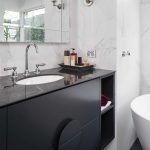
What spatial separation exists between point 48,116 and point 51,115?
0.03 meters

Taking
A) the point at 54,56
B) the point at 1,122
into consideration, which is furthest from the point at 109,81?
the point at 1,122

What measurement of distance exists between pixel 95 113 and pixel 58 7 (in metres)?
1.15

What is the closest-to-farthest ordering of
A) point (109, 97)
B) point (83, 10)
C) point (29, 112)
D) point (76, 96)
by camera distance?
point (29, 112) < point (76, 96) < point (109, 97) < point (83, 10)

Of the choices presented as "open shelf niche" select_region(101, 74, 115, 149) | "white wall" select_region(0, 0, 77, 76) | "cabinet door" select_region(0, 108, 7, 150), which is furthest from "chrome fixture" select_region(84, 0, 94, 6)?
"cabinet door" select_region(0, 108, 7, 150)

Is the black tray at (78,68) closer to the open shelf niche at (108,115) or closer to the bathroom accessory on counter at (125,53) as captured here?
the open shelf niche at (108,115)

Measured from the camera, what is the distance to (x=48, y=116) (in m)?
1.01

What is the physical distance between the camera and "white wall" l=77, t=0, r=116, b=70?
1780mm

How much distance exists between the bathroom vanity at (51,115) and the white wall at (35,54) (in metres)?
0.31

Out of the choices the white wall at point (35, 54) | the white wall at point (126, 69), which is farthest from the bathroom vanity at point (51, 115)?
the white wall at point (126, 69)

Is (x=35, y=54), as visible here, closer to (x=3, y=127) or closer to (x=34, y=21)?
(x=34, y=21)

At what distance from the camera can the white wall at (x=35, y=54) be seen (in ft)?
4.73

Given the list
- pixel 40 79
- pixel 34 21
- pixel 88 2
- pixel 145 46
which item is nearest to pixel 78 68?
pixel 40 79

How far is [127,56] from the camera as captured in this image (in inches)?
81.3

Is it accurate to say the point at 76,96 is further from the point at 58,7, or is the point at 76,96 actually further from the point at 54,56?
the point at 58,7
